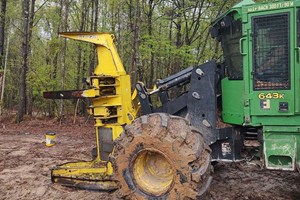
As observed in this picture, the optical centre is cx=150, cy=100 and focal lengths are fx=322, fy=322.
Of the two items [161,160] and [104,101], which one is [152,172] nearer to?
[161,160]

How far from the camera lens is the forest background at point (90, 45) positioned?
1562 cm

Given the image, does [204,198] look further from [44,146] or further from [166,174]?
[44,146]

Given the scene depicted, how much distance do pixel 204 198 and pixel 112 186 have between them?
1638mm

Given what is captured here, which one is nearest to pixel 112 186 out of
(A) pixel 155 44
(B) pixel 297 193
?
(B) pixel 297 193

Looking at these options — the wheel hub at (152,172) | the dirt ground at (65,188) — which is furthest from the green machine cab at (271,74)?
the wheel hub at (152,172)

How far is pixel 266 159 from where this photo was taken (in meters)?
4.05

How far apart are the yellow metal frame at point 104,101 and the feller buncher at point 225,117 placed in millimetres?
79

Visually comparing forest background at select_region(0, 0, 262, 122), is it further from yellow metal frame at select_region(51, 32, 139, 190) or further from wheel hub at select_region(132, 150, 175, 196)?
wheel hub at select_region(132, 150, 175, 196)

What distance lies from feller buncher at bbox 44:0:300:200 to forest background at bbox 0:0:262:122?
30.7ft

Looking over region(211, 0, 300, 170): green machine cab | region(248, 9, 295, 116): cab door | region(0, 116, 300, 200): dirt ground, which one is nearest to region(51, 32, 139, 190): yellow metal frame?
region(0, 116, 300, 200): dirt ground

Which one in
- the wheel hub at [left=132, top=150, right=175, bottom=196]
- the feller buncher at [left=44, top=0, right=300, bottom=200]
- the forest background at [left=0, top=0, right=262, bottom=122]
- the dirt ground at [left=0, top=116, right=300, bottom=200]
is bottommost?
the dirt ground at [left=0, top=116, right=300, bottom=200]

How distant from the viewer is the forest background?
15625mm

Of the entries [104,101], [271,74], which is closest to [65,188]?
[104,101]

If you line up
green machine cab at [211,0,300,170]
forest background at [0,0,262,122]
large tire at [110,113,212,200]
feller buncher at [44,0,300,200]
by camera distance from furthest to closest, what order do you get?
1. forest background at [0,0,262,122]
2. green machine cab at [211,0,300,170]
3. feller buncher at [44,0,300,200]
4. large tire at [110,113,212,200]
